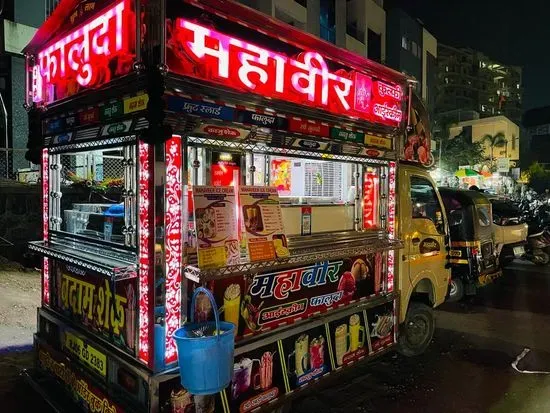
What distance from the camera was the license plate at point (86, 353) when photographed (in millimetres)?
3289

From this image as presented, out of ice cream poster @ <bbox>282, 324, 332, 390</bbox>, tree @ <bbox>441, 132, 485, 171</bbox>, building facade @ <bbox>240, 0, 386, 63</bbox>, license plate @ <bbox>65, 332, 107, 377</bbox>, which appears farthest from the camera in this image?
tree @ <bbox>441, 132, 485, 171</bbox>

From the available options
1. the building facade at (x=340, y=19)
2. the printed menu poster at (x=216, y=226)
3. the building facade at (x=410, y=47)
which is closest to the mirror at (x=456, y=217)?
the printed menu poster at (x=216, y=226)

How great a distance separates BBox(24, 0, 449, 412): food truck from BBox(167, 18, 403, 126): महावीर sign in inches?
0.6

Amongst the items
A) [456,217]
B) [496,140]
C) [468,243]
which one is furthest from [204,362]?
[496,140]

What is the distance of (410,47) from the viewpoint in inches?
1222

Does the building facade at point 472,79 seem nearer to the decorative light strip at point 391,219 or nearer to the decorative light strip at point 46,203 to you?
the decorative light strip at point 391,219

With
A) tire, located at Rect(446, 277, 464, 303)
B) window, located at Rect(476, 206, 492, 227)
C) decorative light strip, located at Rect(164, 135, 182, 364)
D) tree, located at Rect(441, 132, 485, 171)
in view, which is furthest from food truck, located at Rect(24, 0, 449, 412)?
tree, located at Rect(441, 132, 485, 171)

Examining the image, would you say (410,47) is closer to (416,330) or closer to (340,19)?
(340,19)

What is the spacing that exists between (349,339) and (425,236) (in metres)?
1.82

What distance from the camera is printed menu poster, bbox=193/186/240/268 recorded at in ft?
9.33

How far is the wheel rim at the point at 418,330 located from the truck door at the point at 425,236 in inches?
14.5

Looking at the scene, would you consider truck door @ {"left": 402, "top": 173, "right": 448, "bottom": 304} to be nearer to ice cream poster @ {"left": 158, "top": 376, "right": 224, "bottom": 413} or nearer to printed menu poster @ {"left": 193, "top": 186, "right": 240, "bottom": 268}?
printed menu poster @ {"left": 193, "top": 186, "right": 240, "bottom": 268}

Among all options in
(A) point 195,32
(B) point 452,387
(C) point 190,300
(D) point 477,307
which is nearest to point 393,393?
(B) point 452,387

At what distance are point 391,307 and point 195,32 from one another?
341 cm
